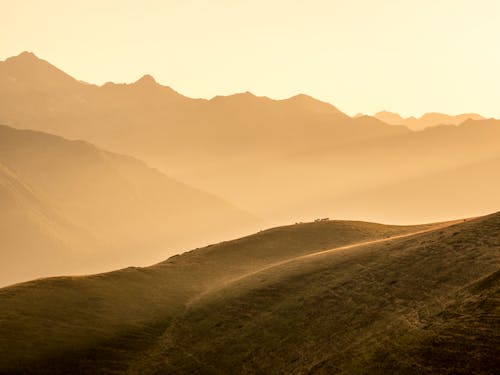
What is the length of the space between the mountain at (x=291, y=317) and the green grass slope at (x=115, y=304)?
18 cm

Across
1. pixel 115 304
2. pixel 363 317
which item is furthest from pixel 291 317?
pixel 115 304

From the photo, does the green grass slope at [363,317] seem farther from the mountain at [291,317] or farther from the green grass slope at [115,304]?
the green grass slope at [115,304]

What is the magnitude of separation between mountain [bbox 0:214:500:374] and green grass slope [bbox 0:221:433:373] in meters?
0.18

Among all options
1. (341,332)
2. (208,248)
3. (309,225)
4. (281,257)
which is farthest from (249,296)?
(309,225)

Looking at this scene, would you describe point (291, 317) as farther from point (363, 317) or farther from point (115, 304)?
point (115, 304)

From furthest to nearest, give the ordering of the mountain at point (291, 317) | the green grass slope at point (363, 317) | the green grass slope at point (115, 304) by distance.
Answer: the green grass slope at point (115, 304)
the mountain at point (291, 317)
the green grass slope at point (363, 317)

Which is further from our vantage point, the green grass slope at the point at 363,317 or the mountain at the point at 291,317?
the mountain at the point at 291,317

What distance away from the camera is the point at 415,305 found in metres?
39.8

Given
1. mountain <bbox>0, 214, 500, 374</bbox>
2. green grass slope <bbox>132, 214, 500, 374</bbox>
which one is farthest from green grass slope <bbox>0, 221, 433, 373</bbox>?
green grass slope <bbox>132, 214, 500, 374</bbox>

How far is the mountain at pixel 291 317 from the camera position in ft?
105

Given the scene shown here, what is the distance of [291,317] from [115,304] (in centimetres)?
2218

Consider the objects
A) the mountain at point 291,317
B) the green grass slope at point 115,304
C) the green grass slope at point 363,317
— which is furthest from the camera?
the green grass slope at point 115,304

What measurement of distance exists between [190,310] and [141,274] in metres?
20.0

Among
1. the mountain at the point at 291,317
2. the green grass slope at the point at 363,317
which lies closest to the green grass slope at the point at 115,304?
the mountain at the point at 291,317
